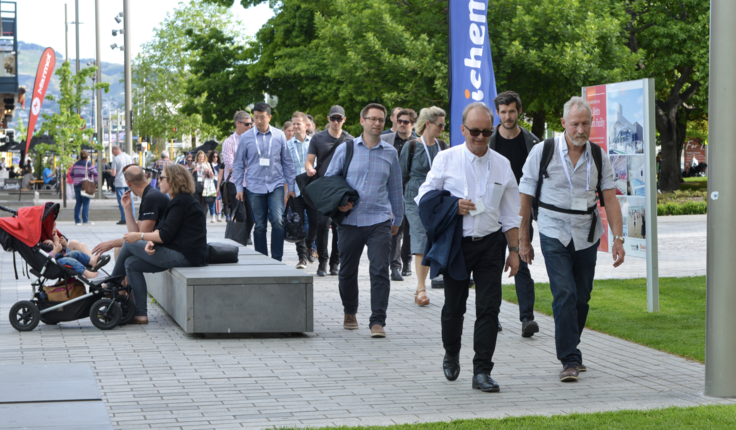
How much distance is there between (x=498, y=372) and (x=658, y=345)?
1756mm

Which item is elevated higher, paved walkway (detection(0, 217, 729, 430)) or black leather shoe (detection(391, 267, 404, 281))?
black leather shoe (detection(391, 267, 404, 281))

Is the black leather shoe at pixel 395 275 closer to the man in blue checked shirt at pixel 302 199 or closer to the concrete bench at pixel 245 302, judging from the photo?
the man in blue checked shirt at pixel 302 199

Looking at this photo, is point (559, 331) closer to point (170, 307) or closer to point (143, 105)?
point (170, 307)

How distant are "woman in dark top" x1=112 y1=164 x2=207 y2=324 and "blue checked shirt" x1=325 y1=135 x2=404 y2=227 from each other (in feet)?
4.31

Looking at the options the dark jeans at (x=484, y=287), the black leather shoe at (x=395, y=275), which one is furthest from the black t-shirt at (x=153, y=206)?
the black leather shoe at (x=395, y=275)

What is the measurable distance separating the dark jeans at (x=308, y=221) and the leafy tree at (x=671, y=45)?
20456mm

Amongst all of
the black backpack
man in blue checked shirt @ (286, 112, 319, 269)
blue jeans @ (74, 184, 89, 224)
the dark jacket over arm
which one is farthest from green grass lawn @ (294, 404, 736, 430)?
blue jeans @ (74, 184, 89, 224)

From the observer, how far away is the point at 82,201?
22.1 meters

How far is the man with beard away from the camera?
24.4ft

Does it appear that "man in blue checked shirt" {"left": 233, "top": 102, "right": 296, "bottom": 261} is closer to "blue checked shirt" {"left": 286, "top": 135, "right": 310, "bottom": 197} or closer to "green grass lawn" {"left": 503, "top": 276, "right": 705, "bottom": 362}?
"blue checked shirt" {"left": 286, "top": 135, "right": 310, "bottom": 197}

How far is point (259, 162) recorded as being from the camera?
11.3 metres

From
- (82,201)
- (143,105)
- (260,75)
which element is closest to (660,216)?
(82,201)

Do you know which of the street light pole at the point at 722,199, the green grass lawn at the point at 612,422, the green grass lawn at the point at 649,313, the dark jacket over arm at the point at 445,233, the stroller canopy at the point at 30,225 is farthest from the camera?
the stroller canopy at the point at 30,225

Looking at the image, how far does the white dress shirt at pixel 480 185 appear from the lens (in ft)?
19.1
